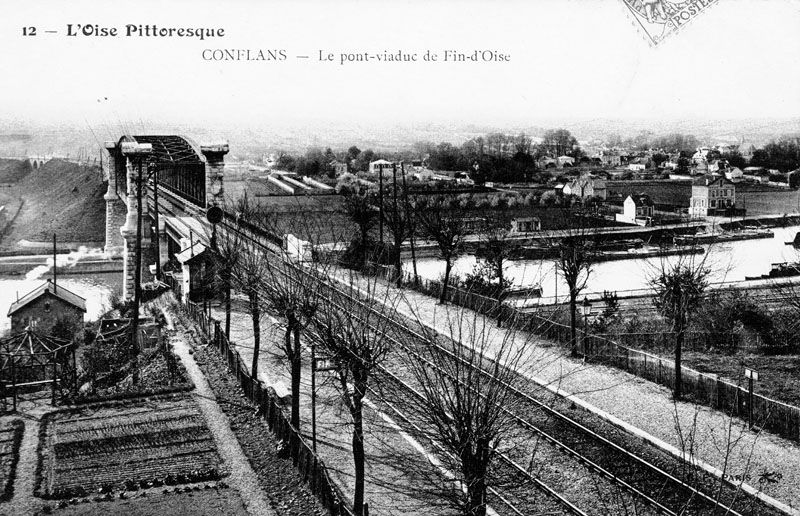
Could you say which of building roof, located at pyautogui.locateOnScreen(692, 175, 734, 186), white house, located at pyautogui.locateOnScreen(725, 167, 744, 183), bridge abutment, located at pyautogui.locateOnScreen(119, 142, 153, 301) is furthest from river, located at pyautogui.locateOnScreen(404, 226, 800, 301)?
bridge abutment, located at pyautogui.locateOnScreen(119, 142, 153, 301)

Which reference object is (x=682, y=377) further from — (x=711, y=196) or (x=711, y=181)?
(x=711, y=181)

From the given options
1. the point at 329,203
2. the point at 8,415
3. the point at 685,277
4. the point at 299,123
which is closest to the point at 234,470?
the point at 8,415

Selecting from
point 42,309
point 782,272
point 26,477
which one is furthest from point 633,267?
point 26,477

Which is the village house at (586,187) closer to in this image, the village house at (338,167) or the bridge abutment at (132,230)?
the village house at (338,167)

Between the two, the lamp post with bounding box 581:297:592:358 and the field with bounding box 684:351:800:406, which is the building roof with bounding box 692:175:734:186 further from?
the field with bounding box 684:351:800:406

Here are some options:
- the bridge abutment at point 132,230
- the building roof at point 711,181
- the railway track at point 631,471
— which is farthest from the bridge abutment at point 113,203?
the building roof at point 711,181
